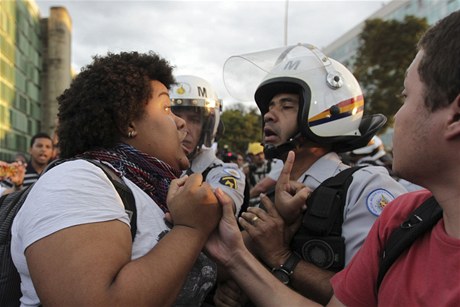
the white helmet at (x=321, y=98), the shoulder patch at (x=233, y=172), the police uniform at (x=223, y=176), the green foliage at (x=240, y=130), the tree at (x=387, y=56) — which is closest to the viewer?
the white helmet at (x=321, y=98)

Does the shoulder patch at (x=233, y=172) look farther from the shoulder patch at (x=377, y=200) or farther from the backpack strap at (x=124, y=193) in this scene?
the backpack strap at (x=124, y=193)

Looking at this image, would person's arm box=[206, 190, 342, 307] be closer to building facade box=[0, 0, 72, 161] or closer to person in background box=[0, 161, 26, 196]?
person in background box=[0, 161, 26, 196]

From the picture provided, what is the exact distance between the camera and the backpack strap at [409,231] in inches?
54.5

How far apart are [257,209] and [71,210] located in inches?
42.1

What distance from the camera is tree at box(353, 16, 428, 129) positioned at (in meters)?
22.3

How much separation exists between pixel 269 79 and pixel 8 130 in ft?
97.2

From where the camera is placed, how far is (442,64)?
4.15 ft

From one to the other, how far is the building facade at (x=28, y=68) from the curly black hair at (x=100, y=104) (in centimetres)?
2405

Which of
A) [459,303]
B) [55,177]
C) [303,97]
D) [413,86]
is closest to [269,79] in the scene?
[303,97]

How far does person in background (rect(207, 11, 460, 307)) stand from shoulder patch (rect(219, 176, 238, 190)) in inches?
64.6

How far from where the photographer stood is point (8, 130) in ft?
93.0

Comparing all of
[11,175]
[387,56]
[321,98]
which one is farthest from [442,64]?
[387,56]

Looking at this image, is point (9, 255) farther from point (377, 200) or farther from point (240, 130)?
point (240, 130)

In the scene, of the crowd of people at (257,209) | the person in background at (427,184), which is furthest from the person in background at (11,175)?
the person in background at (427,184)
